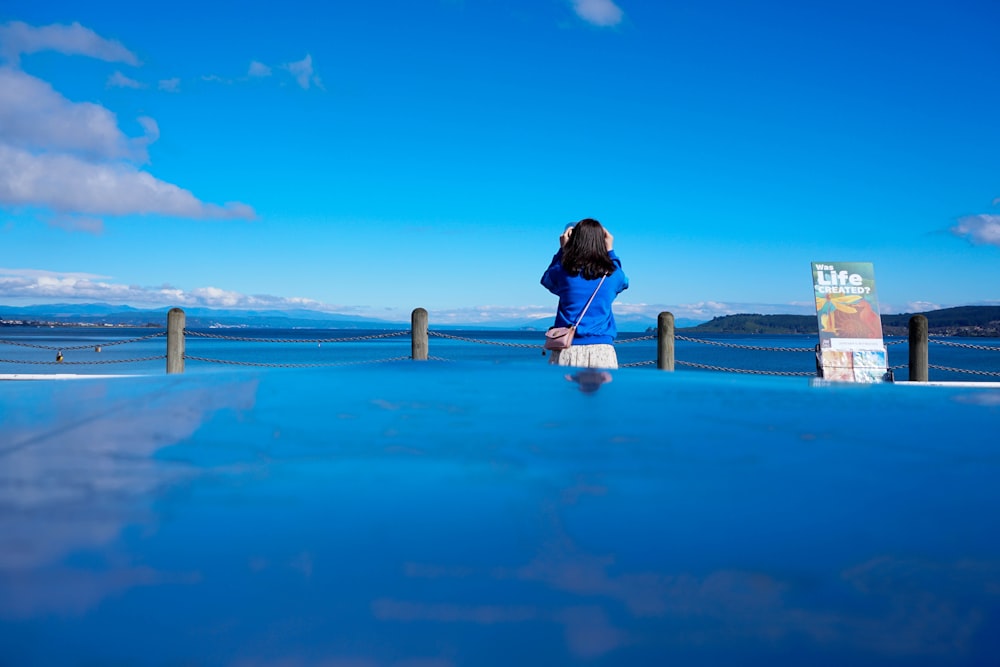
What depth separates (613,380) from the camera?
102 inches

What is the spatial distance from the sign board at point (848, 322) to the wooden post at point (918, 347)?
956 mm

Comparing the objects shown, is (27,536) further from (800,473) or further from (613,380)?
(613,380)

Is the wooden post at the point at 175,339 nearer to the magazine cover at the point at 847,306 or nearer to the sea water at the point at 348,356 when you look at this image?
the sea water at the point at 348,356

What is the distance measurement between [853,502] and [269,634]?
925mm

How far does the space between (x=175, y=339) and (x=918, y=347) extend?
9.83 metres

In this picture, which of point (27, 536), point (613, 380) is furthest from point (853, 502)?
point (613, 380)

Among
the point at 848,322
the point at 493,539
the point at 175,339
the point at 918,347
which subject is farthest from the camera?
the point at 175,339

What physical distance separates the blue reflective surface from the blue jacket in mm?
3438

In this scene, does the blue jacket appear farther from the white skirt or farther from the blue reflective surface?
the blue reflective surface

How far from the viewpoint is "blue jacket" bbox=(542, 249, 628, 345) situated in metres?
5.40

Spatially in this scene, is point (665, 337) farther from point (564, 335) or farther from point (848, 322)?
point (564, 335)

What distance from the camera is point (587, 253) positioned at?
5297 mm

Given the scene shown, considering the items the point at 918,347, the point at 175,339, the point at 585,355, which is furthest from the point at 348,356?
the point at 585,355

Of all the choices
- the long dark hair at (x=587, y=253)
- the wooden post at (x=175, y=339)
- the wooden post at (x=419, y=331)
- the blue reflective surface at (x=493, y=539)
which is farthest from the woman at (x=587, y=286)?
the wooden post at (x=175, y=339)
